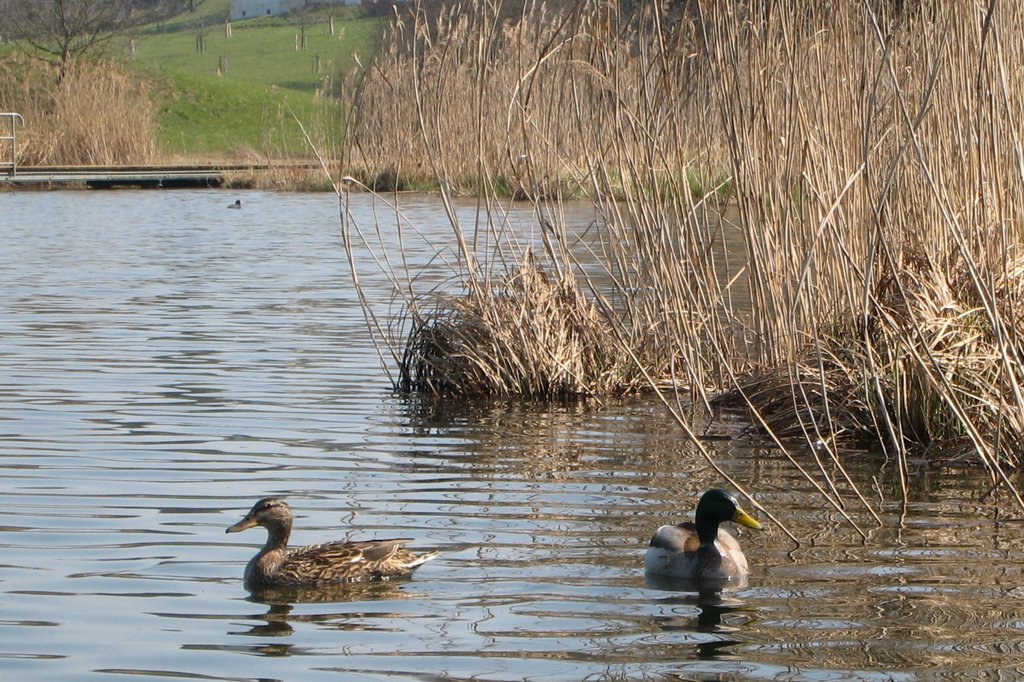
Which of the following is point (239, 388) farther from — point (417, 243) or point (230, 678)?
point (417, 243)

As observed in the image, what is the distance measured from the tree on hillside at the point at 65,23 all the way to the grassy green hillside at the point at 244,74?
11.5 feet

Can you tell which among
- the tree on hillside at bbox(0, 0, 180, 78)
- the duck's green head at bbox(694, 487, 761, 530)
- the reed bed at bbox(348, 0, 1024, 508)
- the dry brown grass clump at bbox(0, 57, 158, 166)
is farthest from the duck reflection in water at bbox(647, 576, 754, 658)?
the tree on hillside at bbox(0, 0, 180, 78)

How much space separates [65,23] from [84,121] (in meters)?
10.3

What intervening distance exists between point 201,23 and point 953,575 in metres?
87.7

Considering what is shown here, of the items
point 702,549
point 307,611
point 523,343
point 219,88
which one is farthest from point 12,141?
point 702,549

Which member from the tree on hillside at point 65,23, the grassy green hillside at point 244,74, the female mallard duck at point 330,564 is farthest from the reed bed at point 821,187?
the tree on hillside at point 65,23

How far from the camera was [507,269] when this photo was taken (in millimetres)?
9883

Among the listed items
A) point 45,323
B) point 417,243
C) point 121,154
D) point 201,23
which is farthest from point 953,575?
point 201,23

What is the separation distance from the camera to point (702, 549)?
19.0 ft

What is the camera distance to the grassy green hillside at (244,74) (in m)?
43.9

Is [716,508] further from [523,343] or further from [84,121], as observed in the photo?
[84,121]

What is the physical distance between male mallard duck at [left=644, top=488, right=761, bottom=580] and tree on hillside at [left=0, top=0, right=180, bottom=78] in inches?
1576

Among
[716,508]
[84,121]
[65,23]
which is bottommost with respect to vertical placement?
[716,508]

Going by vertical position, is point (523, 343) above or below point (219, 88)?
below
